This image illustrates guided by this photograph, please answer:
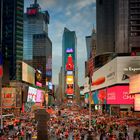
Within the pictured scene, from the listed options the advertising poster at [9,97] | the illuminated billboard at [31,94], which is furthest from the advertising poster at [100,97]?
the advertising poster at [9,97]

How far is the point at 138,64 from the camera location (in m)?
112

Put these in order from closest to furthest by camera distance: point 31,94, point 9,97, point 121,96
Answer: point 121,96 → point 9,97 → point 31,94

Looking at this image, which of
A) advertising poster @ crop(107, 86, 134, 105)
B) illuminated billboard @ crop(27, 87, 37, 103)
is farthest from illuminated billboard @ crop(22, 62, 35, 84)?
advertising poster @ crop(107, 86, 134, 105)

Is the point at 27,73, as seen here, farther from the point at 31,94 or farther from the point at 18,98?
the point at 18,98

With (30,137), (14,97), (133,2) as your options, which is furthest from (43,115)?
(133,2)

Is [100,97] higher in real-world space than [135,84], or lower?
lower

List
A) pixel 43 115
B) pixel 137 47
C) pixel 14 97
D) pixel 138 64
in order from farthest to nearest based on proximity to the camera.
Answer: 1. pixel 137 47
2. pixel 14 97
3. pixel 138 64
4. pixel 43 115

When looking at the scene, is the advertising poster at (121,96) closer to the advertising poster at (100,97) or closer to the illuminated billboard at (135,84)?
the advertising poster at (100,97)

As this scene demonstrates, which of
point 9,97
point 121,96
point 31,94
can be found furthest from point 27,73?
point 121,96

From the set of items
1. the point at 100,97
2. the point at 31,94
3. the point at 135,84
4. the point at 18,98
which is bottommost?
the point at 18,98

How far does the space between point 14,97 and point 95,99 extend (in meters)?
46.3

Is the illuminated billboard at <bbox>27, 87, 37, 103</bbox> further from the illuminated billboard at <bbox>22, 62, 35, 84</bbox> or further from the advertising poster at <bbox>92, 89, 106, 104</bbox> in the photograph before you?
the advertising poster at <bbox>92, 89, 106, 104</bbox>

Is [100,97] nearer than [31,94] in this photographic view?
Yes

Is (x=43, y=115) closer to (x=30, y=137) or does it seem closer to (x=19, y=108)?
(x=30, y=137)
